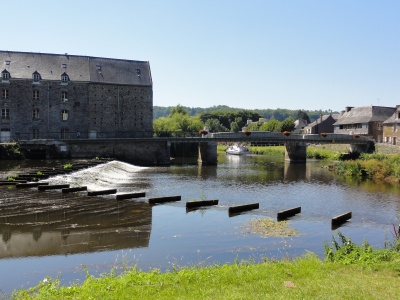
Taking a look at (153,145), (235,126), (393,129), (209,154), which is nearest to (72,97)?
(153,145)

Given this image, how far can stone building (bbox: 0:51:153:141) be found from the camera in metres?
52.4

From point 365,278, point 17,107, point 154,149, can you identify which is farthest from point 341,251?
point 17,107

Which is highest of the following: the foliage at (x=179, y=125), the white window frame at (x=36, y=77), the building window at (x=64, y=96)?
the white window frame at (x=36, y=77)

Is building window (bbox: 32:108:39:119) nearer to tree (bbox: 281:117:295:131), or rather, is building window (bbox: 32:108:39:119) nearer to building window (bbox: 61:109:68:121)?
building window (bbox: 61:109:68:121)

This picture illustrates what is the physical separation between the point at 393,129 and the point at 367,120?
9.25 m

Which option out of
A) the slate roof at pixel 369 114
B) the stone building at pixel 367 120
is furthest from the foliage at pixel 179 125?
the slate roof at pixel 369 114

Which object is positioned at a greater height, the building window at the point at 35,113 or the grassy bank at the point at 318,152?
the building window at the point at 35,113

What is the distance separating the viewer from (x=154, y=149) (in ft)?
172

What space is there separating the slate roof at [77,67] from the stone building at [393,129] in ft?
128

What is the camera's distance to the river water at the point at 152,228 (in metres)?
12.6

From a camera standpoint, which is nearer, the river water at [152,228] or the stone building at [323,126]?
the river water at [152,228]

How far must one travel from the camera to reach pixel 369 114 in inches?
3004

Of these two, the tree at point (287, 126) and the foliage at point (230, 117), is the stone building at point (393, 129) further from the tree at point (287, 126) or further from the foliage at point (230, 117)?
the foliage at point (230, 117)

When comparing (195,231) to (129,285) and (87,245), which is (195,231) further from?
(129,285)
